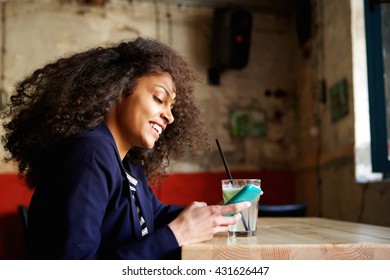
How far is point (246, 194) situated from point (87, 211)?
43cm

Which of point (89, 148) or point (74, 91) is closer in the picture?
point (89, 148)

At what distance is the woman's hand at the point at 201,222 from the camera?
3.65 feet

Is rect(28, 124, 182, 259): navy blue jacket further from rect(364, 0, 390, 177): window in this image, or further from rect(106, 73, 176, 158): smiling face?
rect(364, 0, 390, 177): window

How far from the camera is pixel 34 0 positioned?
390cm

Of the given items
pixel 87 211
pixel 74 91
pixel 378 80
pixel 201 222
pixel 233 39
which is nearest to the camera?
pixel 87 211

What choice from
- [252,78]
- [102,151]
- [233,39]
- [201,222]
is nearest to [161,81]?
[102,151]

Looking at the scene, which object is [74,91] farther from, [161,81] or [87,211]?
[87,211]

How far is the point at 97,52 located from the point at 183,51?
2.78m

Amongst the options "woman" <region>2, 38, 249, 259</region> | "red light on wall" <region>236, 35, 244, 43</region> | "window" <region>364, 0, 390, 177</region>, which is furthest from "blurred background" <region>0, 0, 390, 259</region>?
"woman" <region>2, 38, 249, 259</region>

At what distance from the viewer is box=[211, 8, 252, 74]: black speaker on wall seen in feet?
13.3

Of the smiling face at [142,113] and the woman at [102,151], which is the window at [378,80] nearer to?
the woman at [102,151]

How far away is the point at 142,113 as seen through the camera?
139 centimetres

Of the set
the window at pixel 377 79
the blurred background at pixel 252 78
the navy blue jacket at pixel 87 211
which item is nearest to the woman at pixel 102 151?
the navy blue jacket at pixel 87 211
